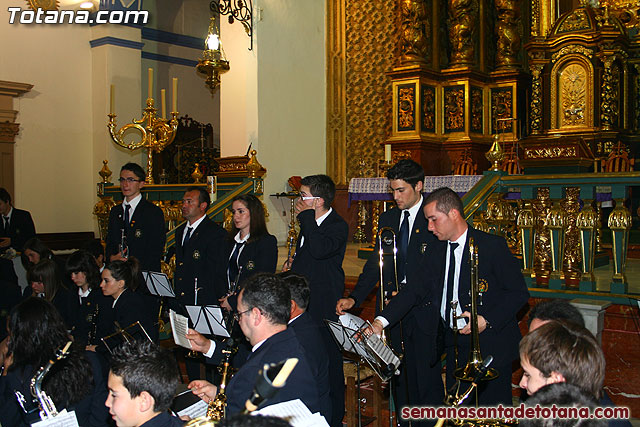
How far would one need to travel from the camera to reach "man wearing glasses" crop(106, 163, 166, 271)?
20.8ft

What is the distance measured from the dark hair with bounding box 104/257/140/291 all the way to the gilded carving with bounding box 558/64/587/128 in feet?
28.2

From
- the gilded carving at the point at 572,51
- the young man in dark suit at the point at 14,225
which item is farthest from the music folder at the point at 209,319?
the gilded carving at the point at 572,51

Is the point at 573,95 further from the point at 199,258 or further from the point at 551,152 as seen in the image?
the point at 199,258

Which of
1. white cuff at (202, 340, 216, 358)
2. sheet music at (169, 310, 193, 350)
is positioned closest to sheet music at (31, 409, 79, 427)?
sheet music at (169, 310, 193, 350)

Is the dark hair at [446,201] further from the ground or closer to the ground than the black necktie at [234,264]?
further from the ground

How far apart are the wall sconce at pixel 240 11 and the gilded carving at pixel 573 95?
212 inches

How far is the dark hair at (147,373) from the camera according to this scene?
2.66m

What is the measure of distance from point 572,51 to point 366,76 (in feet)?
11.7

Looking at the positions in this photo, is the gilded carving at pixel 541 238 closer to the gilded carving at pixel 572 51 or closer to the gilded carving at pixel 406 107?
the gilded carving at pixel 406 107

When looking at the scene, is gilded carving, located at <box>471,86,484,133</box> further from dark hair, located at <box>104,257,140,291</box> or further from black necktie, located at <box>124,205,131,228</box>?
dark hair, located at <box>104,257,140,291</box>

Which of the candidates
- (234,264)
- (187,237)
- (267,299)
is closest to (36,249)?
(187,237)

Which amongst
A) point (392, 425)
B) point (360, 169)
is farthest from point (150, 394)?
point (360, 169)

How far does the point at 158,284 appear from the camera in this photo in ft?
18.9

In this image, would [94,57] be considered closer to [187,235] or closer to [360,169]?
[360,169]
